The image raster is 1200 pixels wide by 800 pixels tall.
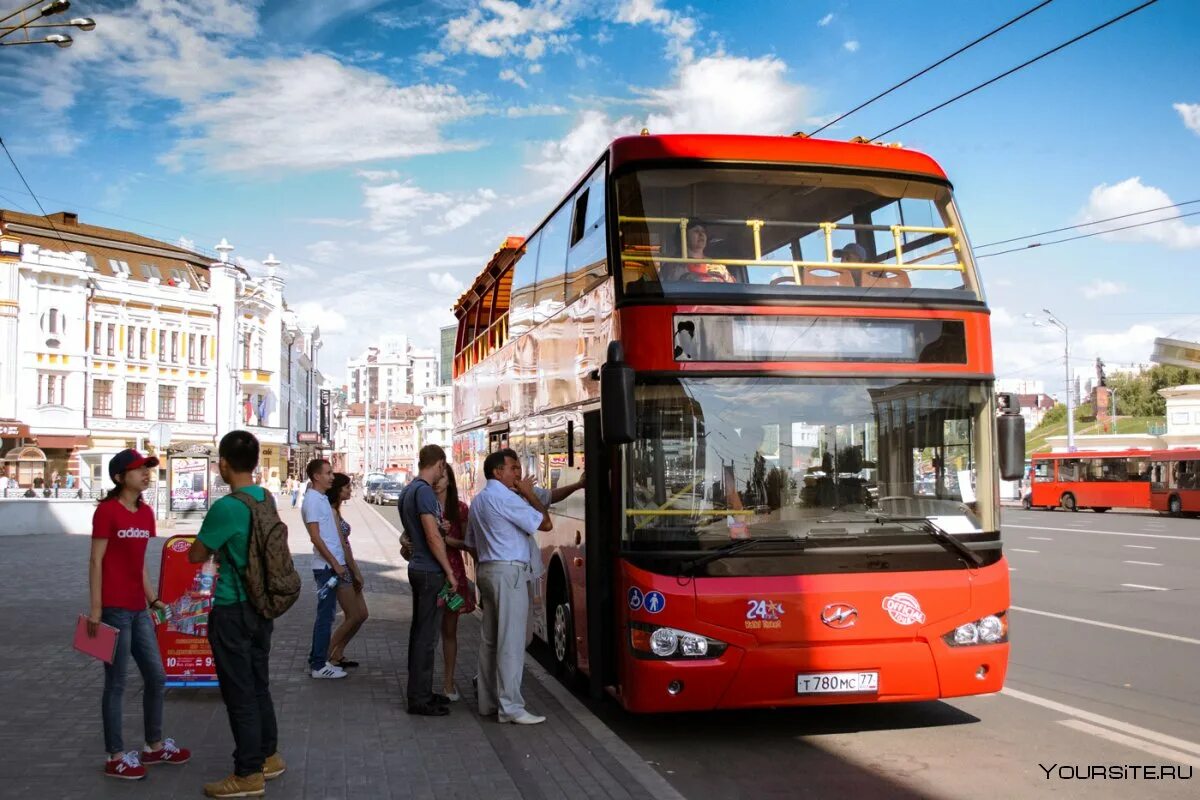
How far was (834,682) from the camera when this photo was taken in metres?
6.96

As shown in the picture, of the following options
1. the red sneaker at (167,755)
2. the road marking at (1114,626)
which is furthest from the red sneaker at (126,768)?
the road marking at (1114,626)

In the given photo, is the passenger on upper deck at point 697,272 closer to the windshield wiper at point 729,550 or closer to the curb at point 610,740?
the windshield wiper at point 729,550

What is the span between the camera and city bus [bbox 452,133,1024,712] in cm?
691

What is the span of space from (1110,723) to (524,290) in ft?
20.5

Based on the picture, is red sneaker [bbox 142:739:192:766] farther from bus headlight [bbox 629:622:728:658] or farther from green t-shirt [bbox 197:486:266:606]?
bus headlight [bbox 629:622:728:658]

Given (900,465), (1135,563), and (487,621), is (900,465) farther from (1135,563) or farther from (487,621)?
(1135,563)

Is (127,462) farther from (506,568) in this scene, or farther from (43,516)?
(43,516)

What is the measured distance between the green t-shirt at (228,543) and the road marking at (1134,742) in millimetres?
5275

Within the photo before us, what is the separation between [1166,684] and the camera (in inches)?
362

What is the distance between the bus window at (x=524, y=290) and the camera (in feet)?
35.3

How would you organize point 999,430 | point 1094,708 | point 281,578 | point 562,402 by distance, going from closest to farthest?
point 281,578 → point 999,430 → point 1094,708 → point 562,402

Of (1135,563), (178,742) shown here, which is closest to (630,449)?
(178,742)

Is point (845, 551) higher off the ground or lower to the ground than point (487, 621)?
higher

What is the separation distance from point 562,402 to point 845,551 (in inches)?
108
